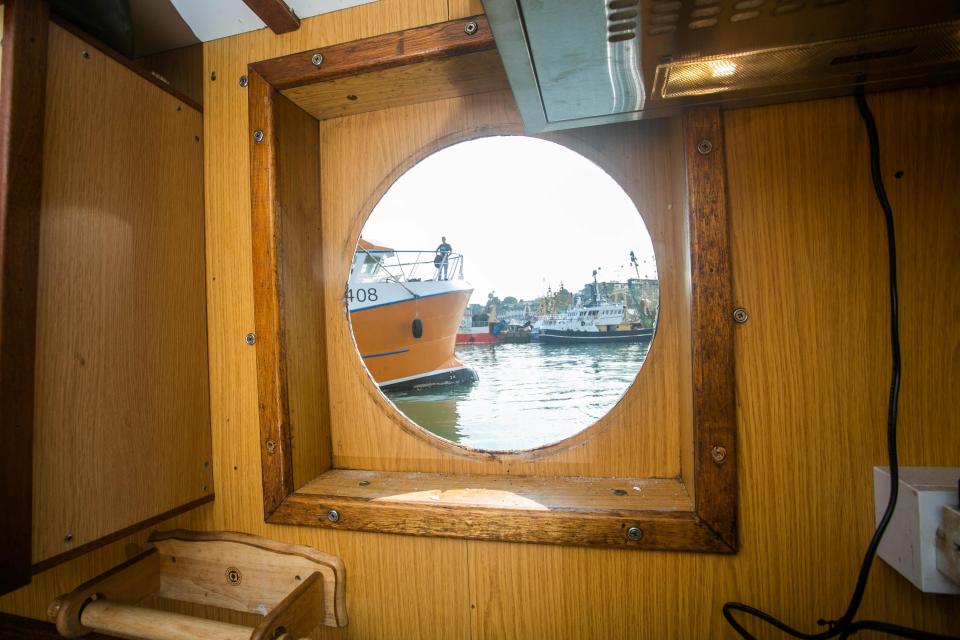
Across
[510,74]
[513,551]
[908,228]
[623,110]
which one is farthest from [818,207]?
[513,551]

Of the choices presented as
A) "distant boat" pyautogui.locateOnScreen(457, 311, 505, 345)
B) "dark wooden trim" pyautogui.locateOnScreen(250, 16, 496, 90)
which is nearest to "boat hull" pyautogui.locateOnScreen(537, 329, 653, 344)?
"distant boat" pyautogui.locateOnScreen(457, 311, 505, 345)

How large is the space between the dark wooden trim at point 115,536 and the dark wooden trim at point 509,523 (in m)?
0.20

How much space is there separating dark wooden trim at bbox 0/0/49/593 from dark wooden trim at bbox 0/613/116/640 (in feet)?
1.92

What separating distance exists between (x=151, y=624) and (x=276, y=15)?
55.9 inches

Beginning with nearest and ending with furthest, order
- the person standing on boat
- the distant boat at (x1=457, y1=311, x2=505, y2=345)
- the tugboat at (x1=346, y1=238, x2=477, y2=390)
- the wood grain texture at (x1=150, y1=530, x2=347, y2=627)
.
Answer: the wood grain texture at (x1=150, y1=530, x2=347, y2=627)
the distant boat at (x1=457, y1=311, x2=505, y2=345)
the person standing on boat
the tugboat at (x1=346, y1=238, x2=477, y2=390)

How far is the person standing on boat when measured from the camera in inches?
81.8

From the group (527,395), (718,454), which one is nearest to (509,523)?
(718,454)

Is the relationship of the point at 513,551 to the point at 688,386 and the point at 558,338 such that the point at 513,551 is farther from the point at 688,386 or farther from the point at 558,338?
the point at 558,338

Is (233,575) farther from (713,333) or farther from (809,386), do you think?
(809,386)

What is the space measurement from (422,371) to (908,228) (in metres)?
2.40

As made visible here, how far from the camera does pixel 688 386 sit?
979 millimetres

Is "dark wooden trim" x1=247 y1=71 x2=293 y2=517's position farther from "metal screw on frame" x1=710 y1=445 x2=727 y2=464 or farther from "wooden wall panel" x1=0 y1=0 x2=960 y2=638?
"metal screw on frame" x1=710 y1=445 x2=727 y2=464

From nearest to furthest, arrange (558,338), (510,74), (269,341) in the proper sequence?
(510,74) < (269,341) < (558,338)

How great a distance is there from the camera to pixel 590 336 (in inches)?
56.7
